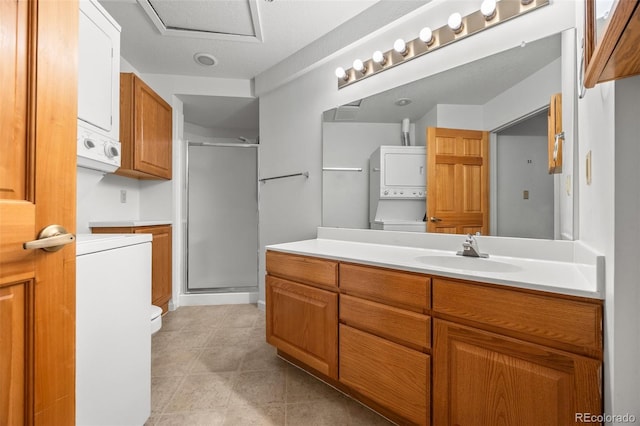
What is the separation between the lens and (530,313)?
2.80 feet

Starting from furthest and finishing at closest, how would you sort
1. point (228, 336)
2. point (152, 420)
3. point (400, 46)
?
point (228, 336) < point (400, 46) < point (152, 420)

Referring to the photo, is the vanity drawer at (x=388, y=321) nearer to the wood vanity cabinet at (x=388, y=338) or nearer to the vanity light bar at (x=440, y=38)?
the wood vanity cabinet at (x=388, y=338)

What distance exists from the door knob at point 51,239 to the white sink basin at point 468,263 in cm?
129

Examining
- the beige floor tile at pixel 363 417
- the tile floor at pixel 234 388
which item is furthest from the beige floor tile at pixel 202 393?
the beige floor tile at pixel 363 417

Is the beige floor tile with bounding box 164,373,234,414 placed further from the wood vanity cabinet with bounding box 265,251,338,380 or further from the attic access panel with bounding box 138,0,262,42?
the attic access panel with bounding box 138,0,262,42

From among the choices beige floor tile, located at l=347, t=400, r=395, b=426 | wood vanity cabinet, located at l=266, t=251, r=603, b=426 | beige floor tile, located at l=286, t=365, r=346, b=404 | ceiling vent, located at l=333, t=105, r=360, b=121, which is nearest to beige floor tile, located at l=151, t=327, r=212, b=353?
beige floor tile, located at l=286, t=365, r=346, b=404

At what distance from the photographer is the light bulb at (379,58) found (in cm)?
180

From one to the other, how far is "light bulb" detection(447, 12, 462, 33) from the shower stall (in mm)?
2186

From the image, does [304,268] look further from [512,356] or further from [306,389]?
[512,356]

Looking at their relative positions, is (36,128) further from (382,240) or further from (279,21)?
(279,21)

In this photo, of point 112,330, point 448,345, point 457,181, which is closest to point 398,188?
point 457,181

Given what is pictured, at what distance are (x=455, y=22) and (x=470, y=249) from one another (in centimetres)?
125

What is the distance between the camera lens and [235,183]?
10.9 feet

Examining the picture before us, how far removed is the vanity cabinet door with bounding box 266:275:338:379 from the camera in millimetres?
1403
